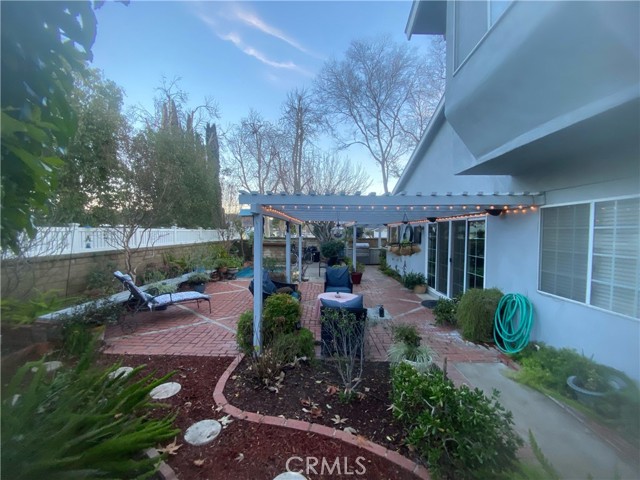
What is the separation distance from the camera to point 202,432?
283cm

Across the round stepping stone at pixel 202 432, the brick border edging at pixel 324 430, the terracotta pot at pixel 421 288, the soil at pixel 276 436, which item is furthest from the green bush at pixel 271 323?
the terracotta pot at pixel 421 288

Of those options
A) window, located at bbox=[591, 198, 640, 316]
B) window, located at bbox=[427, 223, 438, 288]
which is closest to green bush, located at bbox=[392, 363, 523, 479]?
window, located at bbox=[591, 198, 640, 316]

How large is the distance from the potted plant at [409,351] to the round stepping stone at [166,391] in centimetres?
280

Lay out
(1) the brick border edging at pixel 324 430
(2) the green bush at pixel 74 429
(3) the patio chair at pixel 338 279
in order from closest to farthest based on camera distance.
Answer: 1. (2) the green bush at pixel 74 429
2. (1) the brick border edging at pixel 324 430
3. (3) the patio chair at pixel 338 279

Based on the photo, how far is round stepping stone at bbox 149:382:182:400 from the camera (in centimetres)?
344

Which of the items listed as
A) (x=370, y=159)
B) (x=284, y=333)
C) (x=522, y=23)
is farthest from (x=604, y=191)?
(x=370, y=159)

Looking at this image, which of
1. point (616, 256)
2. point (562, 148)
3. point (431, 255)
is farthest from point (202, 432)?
point (431, 255)

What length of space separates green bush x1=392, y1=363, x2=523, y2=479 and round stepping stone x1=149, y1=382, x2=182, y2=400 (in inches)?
110

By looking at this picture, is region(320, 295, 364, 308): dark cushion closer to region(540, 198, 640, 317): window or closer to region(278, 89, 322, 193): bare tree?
region(540, 198, 640, 317): window

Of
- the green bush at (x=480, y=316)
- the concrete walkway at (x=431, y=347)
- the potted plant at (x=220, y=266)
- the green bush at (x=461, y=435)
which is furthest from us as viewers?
the potted plant at (x=220, y=266)

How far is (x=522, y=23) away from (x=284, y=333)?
518cm

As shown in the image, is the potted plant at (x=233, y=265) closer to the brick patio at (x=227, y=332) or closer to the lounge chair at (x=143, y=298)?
the brick patio at (x=227, y=332)

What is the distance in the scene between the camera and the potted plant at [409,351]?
374 cm

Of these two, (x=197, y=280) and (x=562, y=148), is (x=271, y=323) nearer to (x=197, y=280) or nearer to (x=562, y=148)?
(x=562, y=148)
